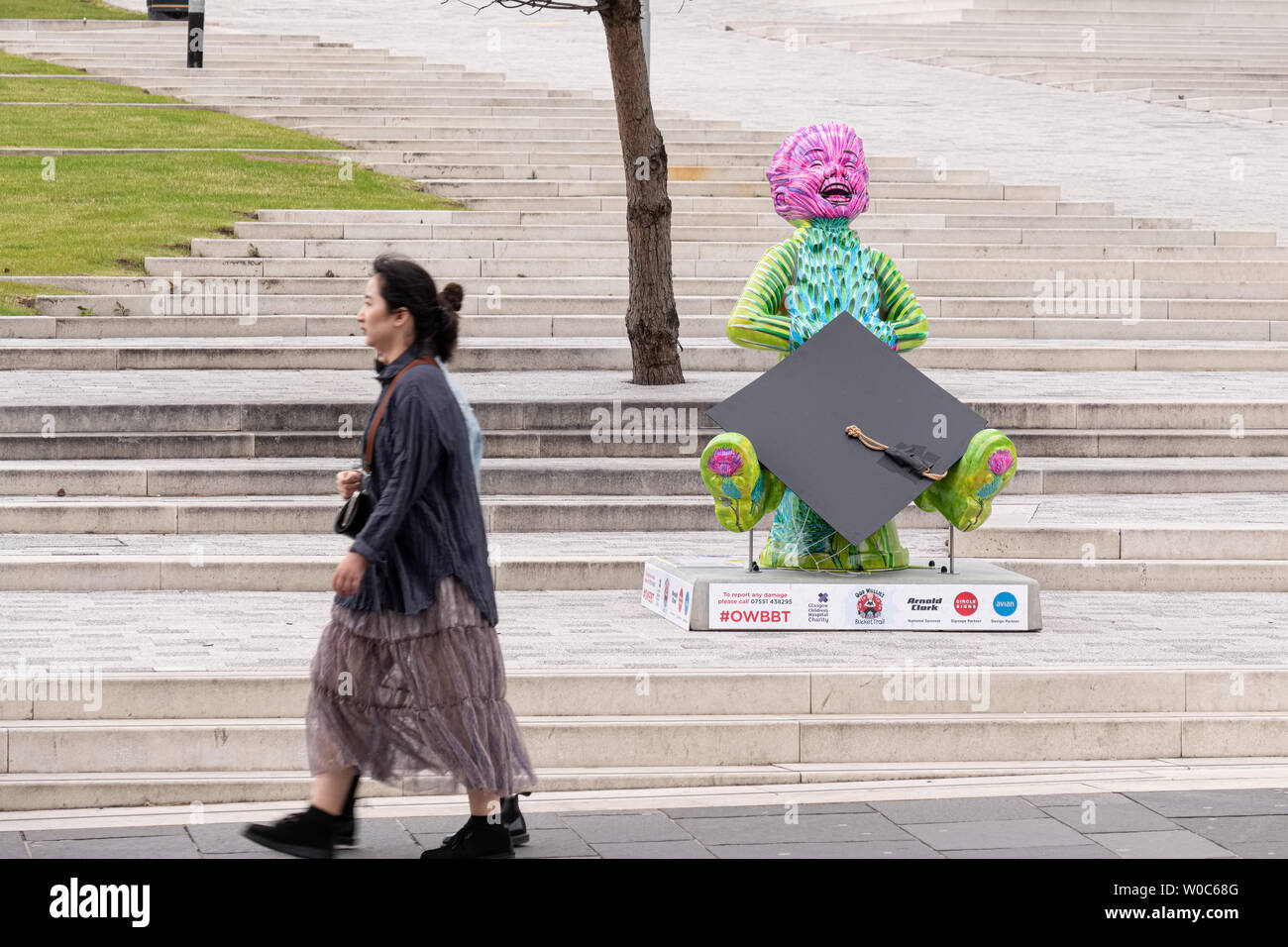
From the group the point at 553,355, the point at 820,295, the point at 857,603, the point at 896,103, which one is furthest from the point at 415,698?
the point at 896,103

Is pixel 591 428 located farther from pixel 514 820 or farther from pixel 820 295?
pixel 514 820

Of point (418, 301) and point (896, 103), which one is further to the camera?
point (896, 103)

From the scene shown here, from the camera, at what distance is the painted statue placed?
8281 millimetres

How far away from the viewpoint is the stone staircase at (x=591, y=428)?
264 inches

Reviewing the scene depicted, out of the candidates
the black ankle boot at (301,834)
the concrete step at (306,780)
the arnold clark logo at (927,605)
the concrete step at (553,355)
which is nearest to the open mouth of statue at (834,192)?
the arnold clark logo at (927,605)

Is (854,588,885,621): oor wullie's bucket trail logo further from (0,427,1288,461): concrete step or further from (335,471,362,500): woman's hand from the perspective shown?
(0,427,1288,461): concrete step

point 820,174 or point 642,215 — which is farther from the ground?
point 642,215

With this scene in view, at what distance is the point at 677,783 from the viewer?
21.5ft

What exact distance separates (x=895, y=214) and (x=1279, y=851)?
13.2 metres

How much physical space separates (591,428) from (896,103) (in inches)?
626

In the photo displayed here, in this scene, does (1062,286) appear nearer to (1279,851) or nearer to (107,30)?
(1279,851)

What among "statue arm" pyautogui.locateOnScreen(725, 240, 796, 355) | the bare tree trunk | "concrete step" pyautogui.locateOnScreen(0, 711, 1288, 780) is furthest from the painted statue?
the bare tree trunk

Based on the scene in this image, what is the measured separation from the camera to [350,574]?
5.15 m
